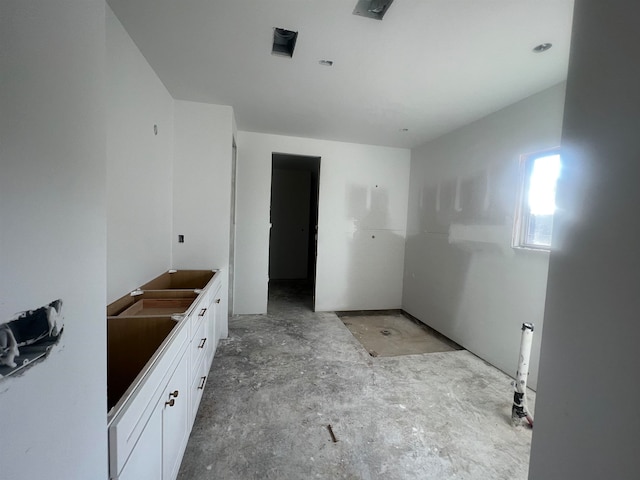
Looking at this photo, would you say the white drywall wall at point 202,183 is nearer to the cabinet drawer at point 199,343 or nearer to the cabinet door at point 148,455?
the cabinet drawer at point 199,343

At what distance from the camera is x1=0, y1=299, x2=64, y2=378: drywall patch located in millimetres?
433

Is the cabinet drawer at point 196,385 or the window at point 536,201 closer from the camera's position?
the cabinet drawer at point 196,385

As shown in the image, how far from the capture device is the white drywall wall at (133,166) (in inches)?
64.4

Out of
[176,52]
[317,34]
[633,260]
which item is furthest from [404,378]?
[176,52]

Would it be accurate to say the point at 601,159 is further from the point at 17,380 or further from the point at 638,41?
the point at 17,380

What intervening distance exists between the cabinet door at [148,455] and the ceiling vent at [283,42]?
2291 millimetres

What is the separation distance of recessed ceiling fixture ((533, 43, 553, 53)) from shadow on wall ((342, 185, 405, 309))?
2.58m

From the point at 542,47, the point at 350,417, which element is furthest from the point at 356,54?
the point at 350,417

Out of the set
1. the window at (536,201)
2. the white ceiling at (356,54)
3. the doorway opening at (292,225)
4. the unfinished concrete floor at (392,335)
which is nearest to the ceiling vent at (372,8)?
the white ceiling at (356,54)

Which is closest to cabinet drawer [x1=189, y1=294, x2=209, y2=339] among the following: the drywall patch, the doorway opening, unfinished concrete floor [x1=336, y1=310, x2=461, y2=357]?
the drywall patch

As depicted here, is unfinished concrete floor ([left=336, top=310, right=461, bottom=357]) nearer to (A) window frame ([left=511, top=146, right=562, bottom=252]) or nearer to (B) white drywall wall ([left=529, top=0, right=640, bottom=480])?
(A) window frame ([left=511, top=146, right=562, bottom=252])

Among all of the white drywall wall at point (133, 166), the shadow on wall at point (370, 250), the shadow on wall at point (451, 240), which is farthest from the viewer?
the shadow on wall at point (370, 250)

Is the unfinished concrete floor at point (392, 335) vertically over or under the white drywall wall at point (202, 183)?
under

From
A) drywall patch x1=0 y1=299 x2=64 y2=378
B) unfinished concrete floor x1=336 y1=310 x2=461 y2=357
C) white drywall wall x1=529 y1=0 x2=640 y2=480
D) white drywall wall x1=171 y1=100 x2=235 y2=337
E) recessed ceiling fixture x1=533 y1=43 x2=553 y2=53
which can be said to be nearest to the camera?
drywall patch x1=0 y1=299 x2=64 y2=378
